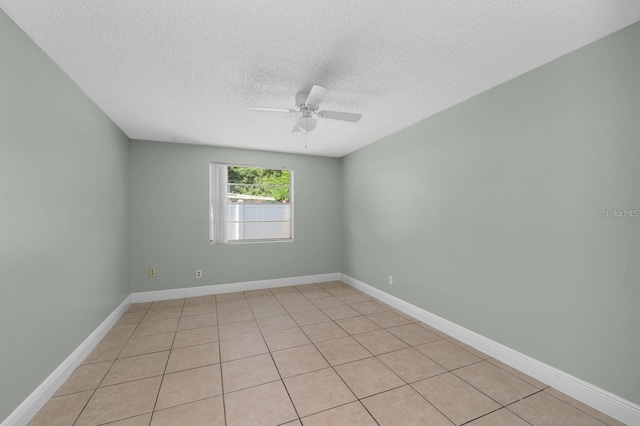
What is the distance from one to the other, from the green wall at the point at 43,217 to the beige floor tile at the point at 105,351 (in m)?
0.19

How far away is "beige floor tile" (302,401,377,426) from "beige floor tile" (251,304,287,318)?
5.79ft

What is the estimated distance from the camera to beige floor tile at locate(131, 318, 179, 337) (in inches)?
114

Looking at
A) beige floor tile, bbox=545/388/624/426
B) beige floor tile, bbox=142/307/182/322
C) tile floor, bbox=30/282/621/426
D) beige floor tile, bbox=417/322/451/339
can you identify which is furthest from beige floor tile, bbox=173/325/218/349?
beige floor tile, bbox=545/388/624/426

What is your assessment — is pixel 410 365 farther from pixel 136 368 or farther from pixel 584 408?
pixel 136 368

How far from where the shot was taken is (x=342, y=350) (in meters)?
2.52

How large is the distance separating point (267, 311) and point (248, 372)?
4.40ft

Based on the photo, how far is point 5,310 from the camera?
1471mm

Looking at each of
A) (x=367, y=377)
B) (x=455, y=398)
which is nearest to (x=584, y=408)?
(x=455, y=398)

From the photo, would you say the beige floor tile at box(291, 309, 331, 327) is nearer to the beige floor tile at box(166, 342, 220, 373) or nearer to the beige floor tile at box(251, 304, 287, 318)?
the beige floor tile at box(251, 304, 287, 318)

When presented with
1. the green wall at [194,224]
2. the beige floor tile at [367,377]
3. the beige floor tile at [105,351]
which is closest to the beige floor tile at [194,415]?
the beige floor tile at [367,377]

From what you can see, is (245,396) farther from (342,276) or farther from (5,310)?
(342,276)

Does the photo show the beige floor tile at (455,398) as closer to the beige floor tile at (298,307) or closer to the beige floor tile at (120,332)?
the beige floor tile at (298,307)

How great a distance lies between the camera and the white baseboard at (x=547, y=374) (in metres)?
1.63

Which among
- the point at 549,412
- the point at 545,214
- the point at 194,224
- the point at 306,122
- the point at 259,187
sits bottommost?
the point at 549,412
